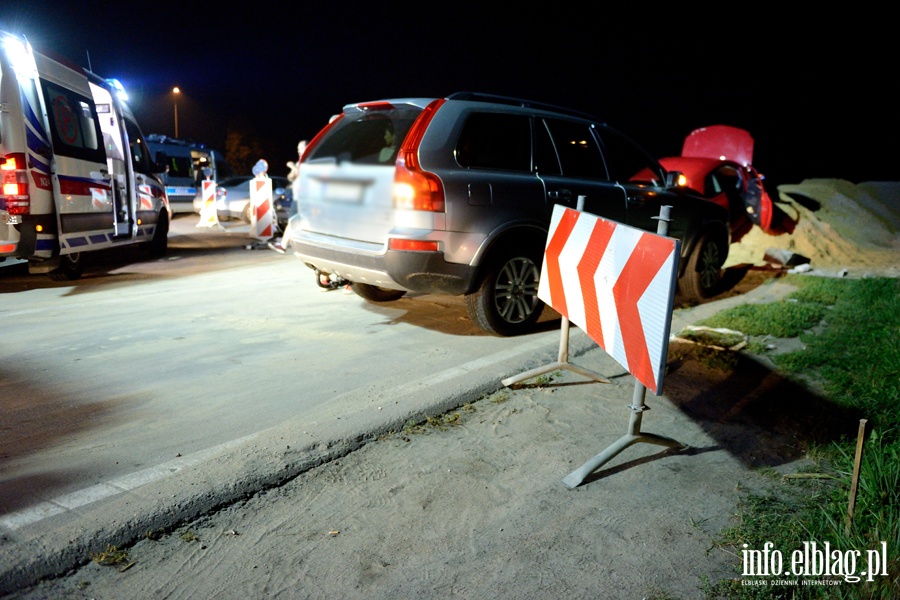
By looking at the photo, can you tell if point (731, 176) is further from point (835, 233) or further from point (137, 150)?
point (137, 150)

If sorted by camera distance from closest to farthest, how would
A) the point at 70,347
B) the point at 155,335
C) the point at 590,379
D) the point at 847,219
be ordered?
the point at 590,379, the point at 70,347, the point at 155,335, the point at 847,219

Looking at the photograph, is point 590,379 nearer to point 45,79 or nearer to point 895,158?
point 45,79

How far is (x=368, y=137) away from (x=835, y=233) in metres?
9.98

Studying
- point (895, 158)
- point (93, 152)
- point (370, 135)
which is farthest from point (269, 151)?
point (370, 135)

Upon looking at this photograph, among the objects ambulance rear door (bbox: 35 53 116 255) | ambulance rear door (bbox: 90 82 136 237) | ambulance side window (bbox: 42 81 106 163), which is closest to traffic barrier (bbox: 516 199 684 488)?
ambulance rear door (bbox: 35 53 116 255)

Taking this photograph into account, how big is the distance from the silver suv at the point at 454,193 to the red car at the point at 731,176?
4622 mm

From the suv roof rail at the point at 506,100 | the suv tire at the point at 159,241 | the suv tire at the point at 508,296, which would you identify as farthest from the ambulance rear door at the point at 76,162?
the suv tire at the point at 508,296

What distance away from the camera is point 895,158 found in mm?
28969

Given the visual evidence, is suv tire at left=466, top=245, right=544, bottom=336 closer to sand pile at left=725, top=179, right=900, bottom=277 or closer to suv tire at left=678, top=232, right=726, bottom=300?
suv tire at left=678, top=232, right=726, bottom=300

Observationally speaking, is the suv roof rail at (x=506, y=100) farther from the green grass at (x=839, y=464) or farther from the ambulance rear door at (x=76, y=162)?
the ambulance rear door at (x=76, y=162)

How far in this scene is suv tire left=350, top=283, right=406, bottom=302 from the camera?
6.31 meters

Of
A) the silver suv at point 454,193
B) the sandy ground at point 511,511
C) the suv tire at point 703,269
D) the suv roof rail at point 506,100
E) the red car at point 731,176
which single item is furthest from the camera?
the red car at point 731,176

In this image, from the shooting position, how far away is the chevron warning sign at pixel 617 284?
2.91 meters

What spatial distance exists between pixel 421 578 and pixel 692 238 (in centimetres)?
561
